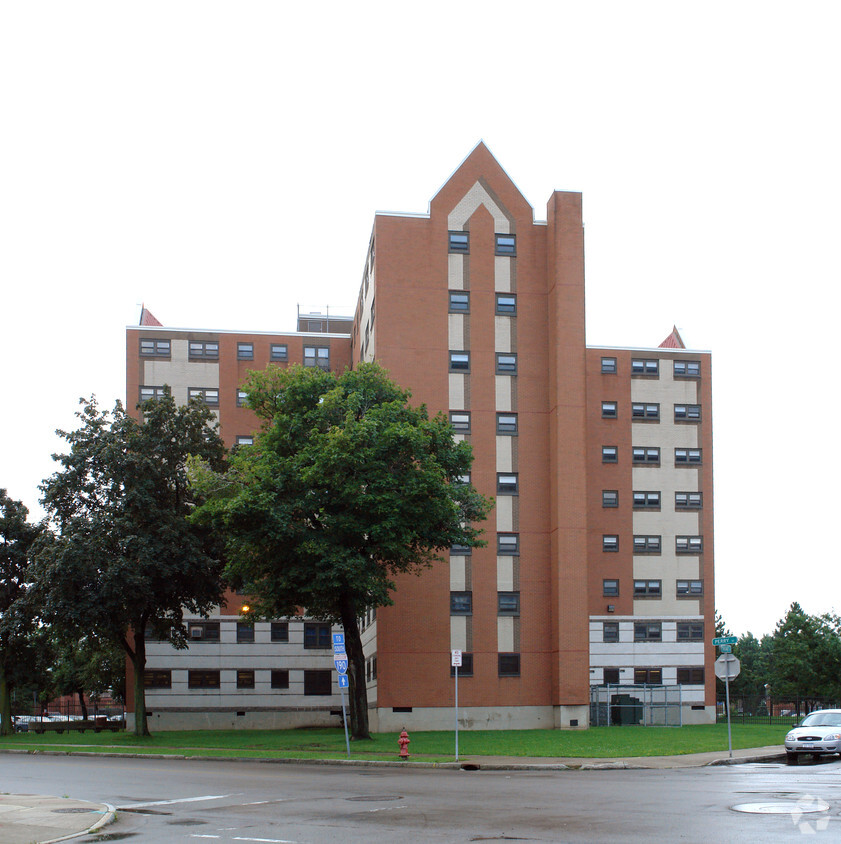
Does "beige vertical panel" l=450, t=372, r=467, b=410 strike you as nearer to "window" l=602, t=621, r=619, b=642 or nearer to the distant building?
the distant building

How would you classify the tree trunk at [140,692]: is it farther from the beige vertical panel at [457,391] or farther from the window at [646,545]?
the window at [646,545]

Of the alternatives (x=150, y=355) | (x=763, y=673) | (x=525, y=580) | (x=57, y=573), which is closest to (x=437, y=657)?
(x=525, y=580)

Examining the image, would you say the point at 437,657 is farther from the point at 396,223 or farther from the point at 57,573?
the point at 396,223

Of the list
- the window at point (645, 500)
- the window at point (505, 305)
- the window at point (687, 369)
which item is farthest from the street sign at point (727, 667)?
the window at point (687, 369)

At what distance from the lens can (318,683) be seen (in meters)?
64.6

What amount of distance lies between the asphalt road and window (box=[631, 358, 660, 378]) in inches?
1582

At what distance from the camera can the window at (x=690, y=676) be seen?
64000 mm

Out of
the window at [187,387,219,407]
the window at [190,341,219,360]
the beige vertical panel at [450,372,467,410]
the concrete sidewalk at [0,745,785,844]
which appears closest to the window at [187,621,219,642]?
the window at [187,387,219,407]

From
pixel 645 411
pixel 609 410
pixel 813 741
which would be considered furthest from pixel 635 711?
pixel 813 741

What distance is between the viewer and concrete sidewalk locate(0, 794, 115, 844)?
14.9 m

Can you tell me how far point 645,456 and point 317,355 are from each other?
843 inches

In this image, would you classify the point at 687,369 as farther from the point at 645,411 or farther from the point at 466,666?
the point at 466,666

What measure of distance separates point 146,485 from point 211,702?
2072 cm

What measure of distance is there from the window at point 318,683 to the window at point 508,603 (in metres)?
17.0
